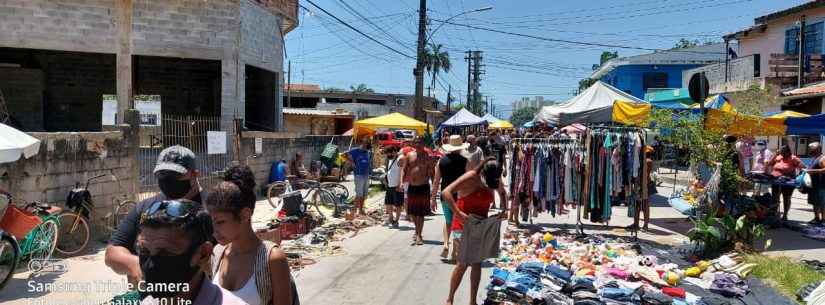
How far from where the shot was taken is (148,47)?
15805 mm

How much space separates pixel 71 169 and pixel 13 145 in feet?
8.34

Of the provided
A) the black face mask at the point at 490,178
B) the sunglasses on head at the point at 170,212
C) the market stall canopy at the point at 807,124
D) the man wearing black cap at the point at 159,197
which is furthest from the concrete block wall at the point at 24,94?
the market stall canopy at the point at 807,124

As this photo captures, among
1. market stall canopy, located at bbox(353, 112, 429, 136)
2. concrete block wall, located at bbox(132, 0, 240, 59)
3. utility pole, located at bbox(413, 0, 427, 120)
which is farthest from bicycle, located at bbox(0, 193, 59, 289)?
utility pole, located at bbox(413, 0, 427, 120)

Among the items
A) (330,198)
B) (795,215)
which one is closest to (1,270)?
(330,198)

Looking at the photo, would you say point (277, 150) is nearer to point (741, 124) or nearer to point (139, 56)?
point (139, 56)

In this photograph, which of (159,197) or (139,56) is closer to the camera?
(159,197)

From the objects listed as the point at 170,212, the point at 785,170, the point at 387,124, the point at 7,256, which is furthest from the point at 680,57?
the point at 170,212

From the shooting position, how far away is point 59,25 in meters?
14.8

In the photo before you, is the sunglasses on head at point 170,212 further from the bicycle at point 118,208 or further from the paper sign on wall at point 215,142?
the paper sign on wall at point 215,142

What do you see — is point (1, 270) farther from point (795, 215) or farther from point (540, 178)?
point (795, 215)

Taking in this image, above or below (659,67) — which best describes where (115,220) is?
below

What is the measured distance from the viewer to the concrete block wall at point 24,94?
18.5 meters

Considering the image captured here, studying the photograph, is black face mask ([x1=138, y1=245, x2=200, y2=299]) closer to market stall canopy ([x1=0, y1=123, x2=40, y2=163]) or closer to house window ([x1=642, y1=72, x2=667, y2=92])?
market stall canopy ([x1=0, y1=123, x2=40, y2=163])

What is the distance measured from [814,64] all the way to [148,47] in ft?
74.5
